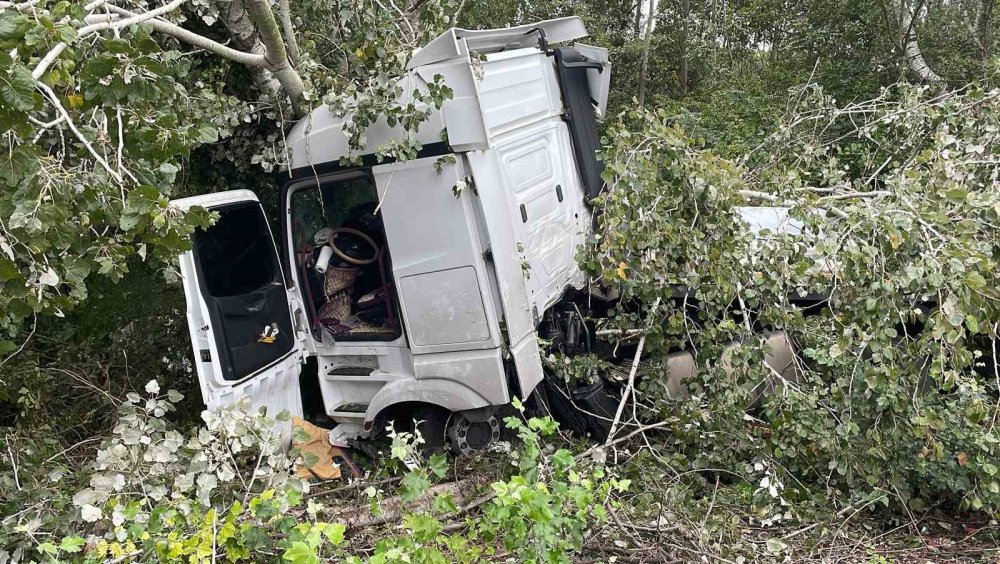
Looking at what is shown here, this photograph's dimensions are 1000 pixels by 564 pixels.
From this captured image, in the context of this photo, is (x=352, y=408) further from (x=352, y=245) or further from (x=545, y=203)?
(x=545, y=203)

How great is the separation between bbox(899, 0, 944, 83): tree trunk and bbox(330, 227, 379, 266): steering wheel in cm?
767

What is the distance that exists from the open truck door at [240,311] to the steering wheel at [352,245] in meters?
0.47

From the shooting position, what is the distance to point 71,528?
342 centimetres

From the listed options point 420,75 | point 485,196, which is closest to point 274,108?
point 420,75

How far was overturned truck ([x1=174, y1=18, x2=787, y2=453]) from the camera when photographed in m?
4.38

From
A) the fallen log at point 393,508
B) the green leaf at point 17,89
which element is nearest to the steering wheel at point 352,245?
the fallen log at point 393,508

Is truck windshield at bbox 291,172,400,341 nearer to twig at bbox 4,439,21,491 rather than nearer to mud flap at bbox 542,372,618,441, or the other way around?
mud flap at bbox 542,372,618,441

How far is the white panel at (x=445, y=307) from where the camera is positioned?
14.5ft

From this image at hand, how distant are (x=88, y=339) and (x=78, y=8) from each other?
4.30m

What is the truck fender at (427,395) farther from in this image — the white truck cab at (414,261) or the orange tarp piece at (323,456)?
the orange tarp piece at (323,456)

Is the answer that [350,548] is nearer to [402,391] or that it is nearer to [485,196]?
[402,391]

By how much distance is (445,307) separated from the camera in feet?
14.7

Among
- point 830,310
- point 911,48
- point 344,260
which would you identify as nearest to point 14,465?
point 344,260

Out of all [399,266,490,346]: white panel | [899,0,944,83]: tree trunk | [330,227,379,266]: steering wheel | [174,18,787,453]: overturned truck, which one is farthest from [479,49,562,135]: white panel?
[899,0,944,83]: tree trunk
